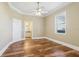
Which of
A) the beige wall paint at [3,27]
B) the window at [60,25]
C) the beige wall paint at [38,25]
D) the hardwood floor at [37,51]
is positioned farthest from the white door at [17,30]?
the window at [60,25]

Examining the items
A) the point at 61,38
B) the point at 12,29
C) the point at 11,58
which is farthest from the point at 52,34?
the point at 11,58

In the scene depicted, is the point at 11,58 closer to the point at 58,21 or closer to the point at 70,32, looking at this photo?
the point at 58,21

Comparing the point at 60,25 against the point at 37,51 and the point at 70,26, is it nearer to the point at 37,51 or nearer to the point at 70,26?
the point at 70,26

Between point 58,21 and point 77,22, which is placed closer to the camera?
point 77,22

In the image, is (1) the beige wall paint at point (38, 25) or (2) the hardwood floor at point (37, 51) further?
(1) the beige wall paint at point (38, 25)

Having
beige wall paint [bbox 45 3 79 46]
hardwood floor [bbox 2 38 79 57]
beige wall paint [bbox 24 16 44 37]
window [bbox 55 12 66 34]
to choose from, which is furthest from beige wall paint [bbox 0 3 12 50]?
window [bbox 55 12 66 34]

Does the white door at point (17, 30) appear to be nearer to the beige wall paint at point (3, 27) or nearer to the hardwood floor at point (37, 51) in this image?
the hardwood floor at point (37, 51)

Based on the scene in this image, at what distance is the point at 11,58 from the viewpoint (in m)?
1.75

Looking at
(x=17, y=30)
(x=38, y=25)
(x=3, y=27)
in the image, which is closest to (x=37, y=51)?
(x=38, y=25)

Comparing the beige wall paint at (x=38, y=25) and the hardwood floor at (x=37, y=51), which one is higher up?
the beige wall paint at (x=38, y=25)

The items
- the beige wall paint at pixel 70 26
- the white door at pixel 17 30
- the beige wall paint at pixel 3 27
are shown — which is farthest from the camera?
the white door at pixel 17 30

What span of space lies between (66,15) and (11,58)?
191 cm

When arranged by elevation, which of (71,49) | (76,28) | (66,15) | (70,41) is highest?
(66,15)

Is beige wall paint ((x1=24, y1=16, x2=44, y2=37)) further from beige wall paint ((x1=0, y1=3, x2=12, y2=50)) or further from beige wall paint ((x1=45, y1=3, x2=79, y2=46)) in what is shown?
beige wall paint ((x1=0, y1=3, x2=12, y2=50))
